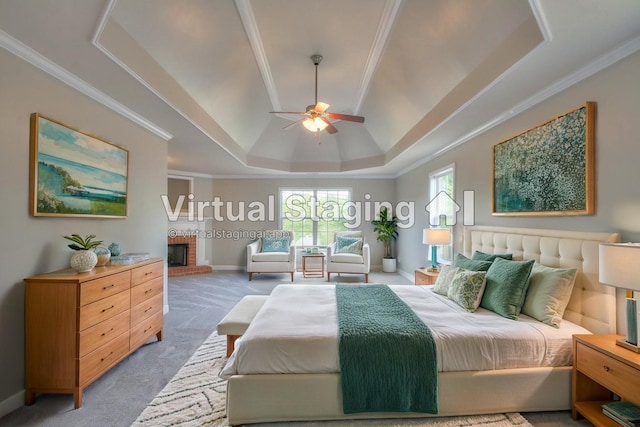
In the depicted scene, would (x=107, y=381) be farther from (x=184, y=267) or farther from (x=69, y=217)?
(x=184, y=267)

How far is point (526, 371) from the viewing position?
1.88 m

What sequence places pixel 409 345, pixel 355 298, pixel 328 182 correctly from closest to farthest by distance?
pixel 409 345
pixel 355 298
pixel 328 182

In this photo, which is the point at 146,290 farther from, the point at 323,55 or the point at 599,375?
the point at 599,375

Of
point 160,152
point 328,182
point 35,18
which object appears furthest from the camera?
point 328,182

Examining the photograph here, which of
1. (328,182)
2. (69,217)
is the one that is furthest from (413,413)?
(328,182)

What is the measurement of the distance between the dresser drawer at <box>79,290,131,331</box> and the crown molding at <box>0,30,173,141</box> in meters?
1.71

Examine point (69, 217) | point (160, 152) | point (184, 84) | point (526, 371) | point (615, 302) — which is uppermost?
point (184, 84)

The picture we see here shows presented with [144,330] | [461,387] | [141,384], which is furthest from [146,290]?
[461,387]

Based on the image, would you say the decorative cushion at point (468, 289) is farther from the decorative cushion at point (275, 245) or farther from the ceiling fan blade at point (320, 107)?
the decorative cushion at point (275, 245)

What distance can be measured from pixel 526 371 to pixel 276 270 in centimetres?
462

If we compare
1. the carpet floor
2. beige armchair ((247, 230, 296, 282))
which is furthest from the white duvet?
beige armchair ((247, 230, 296, 282))

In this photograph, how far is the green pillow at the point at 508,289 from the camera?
7.20 feet

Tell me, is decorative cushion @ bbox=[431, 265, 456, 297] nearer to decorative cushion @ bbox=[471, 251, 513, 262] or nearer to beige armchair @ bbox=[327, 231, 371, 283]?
decorative cushion @ bbox=[471, 251, 513, 262]

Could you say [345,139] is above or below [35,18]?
above
